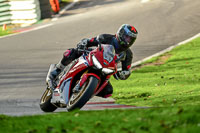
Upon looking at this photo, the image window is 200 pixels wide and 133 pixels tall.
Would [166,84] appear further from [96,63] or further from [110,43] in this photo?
[96,63]

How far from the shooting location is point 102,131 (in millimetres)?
5273

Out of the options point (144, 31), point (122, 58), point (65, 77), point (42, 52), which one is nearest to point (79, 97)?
point (65, 77)

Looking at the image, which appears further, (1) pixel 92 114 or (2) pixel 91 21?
(2) pixel 91 21

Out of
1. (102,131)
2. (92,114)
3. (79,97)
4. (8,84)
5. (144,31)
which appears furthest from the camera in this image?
(144,31)

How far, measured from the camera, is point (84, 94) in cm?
705

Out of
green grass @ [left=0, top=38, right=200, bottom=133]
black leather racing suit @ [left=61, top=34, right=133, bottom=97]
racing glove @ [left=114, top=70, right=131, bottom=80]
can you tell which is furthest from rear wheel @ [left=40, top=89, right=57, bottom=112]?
green grass @ [left=0, top=38, right=200, bottom=133]

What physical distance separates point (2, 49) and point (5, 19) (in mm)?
5708

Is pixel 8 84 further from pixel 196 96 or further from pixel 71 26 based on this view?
pixel 71 26

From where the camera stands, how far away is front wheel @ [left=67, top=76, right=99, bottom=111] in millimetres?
7062

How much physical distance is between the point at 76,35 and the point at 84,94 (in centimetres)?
1178

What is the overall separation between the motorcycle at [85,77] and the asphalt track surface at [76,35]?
103 cm

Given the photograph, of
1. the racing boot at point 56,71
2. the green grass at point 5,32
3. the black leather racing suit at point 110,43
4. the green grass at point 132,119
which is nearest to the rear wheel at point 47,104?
the racing boot at point 56,71

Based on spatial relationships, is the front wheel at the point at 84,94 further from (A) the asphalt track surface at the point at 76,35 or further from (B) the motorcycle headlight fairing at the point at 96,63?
(A) the asphalt track surface at the point at 76,35

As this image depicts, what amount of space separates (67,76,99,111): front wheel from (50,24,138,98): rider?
82cm
